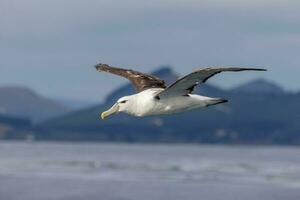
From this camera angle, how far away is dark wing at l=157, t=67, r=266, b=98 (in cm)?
2542

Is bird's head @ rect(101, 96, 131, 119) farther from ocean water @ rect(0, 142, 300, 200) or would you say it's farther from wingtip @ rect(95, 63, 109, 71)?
ocean water @ rect(0, 142, 300, 200)

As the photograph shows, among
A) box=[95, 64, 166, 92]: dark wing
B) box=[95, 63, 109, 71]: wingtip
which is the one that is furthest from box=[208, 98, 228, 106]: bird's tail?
box=[95, 63, 109, 71]: wingtip

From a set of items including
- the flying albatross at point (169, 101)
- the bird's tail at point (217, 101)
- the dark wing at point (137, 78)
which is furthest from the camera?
the dark wing at point (137, 78)

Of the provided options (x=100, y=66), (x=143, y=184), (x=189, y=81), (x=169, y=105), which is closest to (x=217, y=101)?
(x=189, y=81)

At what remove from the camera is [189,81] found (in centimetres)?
2664

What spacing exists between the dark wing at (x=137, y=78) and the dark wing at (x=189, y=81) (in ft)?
9.29

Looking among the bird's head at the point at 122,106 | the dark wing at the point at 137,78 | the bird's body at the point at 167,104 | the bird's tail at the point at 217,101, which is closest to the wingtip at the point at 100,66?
the dark wing at the point at 137,78

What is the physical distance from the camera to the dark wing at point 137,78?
100ft

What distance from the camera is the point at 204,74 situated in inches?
1021

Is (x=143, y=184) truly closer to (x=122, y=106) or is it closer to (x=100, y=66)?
(x=100, y=66)

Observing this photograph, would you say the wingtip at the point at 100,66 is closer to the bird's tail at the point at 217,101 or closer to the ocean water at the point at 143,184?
the bird's tail at the point at 217,101

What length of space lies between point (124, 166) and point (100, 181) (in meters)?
39.0

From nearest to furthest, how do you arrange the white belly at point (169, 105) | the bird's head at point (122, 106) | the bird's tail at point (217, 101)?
the bird's tail at point (217, 101) → the white belly at point (169, 105) → the bird's head at point (122, 106)

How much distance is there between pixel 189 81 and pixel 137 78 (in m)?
4.78
